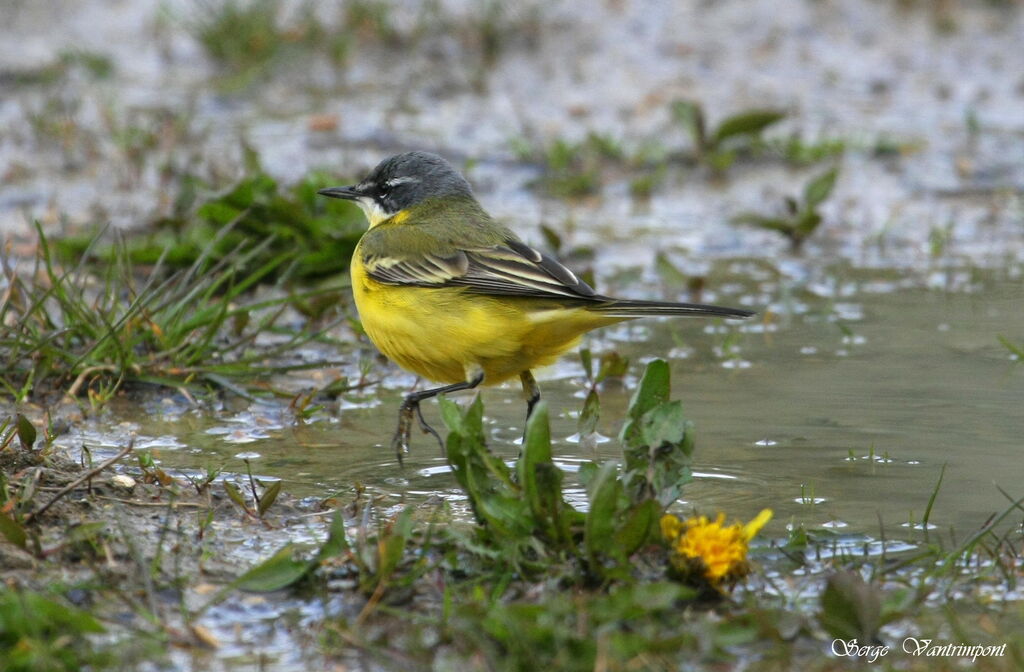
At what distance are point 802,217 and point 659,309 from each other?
4.46 m

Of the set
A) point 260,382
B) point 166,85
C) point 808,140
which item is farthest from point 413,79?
point 260,382

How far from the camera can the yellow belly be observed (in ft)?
18.0

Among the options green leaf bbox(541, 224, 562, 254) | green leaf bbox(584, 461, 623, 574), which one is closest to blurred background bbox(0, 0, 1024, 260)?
green leaf bbox(541, 224, 562, 254)

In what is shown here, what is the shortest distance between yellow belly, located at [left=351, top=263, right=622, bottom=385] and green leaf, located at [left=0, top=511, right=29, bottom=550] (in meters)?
2.11

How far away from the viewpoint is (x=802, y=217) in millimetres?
9258

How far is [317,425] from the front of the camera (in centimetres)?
607

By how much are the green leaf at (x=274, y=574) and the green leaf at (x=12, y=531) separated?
0.71m

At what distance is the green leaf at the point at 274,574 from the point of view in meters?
3.88

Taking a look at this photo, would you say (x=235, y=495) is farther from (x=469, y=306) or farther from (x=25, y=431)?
(x=469, y=306)

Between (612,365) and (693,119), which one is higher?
(693,119)

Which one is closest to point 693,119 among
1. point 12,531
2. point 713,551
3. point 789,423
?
point 789,423

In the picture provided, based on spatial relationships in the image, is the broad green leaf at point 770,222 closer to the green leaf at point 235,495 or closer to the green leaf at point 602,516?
the green leaf at point 235,495

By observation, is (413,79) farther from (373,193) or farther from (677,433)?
(677,433)

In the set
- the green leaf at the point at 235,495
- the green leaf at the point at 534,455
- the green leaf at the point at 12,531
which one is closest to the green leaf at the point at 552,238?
the green leaf at the point at 235,495
